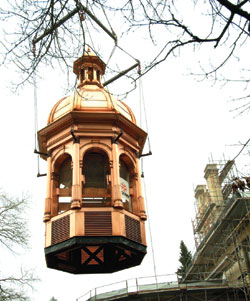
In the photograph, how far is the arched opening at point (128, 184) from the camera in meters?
10.1

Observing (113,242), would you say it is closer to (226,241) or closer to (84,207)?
(84,207)

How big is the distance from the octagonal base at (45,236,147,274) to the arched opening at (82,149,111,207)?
882 mm

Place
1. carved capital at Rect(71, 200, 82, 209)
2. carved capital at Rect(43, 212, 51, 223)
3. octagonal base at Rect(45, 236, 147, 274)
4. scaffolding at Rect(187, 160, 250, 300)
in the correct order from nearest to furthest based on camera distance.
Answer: octagonal base at Rect(45, 236, 147, 274) < carved capital at Rect(71, 200, 82, 209) < carved capital at Rect(43, 212, 51, 223) < scaffolding at Rect(187, 160, 250, 300)

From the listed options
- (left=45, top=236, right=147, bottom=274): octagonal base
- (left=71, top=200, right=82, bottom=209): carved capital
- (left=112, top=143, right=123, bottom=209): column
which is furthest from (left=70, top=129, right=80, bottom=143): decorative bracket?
(left=45, top=236, right=147, bottom=274): octagonal base

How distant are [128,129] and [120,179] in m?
1.14

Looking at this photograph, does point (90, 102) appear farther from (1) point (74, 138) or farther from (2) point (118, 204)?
(2) point (118, 204)

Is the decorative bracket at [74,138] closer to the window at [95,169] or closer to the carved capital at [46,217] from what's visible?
the window at [95,169]

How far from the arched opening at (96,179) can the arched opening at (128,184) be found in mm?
371

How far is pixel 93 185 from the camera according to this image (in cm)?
1016

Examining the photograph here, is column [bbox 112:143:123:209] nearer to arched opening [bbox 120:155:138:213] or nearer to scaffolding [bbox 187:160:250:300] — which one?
arched opening [bbox 120:155:138:213]

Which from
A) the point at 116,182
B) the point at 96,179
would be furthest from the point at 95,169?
the point at 116,182

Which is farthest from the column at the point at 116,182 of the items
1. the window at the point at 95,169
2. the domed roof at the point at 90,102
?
the domed roof at the point at 90,102

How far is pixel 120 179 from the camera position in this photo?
1011cm

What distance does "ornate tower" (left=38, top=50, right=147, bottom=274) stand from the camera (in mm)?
9008
